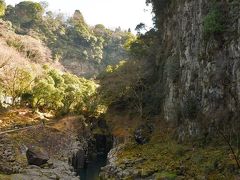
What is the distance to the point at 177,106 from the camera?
3738cm

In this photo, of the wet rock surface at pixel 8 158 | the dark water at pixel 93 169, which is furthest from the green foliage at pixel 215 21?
the wet rock surface at pixel 8 158

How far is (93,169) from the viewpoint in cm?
4388

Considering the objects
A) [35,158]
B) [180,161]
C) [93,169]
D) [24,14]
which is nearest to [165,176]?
[180,161]

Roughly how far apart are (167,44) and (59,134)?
17.7 m

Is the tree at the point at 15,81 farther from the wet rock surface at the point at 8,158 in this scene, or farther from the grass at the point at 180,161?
the grass at the point at 180,161

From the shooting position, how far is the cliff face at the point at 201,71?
94.3ft

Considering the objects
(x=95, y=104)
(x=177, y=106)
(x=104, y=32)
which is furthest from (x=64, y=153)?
(x=104, y=32)

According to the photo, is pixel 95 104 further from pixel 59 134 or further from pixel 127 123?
pixel 59 134

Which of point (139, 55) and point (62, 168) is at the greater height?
point (139, 55)

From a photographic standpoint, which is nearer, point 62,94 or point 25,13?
point 62,94

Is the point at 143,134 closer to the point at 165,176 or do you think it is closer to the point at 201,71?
the point at 201,71

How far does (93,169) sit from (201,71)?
18627 millimetres

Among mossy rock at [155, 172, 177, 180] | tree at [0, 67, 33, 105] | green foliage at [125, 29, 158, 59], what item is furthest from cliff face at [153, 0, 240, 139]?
tree at [0, 67, 33, 105]

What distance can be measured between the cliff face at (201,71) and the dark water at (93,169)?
1019cm
